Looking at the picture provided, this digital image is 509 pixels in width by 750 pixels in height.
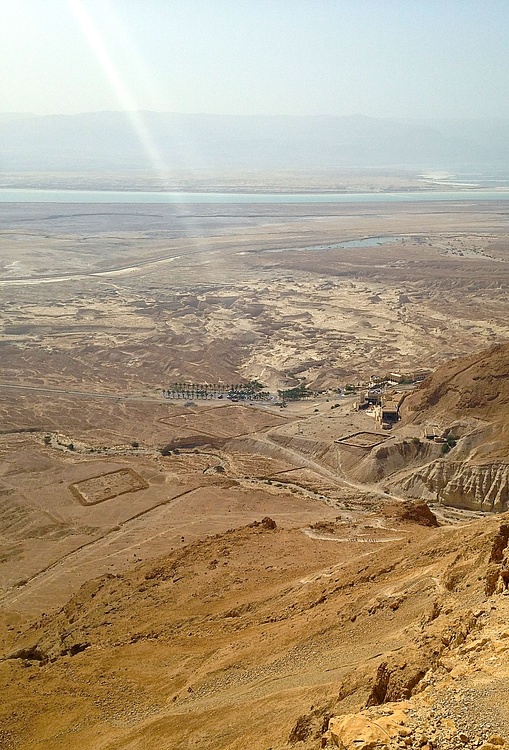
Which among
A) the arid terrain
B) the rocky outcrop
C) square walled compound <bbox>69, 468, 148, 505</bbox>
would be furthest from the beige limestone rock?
square walled compound <bbox>69, 468, 148, 505</bbox>

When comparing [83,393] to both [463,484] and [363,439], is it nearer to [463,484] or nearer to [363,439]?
[363,439]

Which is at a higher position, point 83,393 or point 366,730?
point 366,730

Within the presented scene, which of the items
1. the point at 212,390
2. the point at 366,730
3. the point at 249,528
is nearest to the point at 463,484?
the point at 249,528

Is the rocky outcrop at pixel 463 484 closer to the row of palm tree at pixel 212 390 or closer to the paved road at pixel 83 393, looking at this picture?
the row of palm tree at pixel 212 390

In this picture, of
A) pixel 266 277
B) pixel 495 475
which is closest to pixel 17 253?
pixel 266 277

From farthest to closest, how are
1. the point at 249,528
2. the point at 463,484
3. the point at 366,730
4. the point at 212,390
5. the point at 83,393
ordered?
the point at 212,390, the point at 83,393, the point at 463,484, the point at 249,528, the point at 366,730

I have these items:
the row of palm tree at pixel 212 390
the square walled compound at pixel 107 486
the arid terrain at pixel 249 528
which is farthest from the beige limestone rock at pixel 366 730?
the row of palm tree at pixel 212 390
